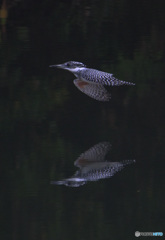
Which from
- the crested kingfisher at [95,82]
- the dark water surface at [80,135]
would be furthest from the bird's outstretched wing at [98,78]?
the dark water surface at [80,135]

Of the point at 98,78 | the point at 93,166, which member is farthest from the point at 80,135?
the point at 98,78

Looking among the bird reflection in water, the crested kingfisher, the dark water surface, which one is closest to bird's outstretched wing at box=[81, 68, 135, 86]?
the crested kingfisher

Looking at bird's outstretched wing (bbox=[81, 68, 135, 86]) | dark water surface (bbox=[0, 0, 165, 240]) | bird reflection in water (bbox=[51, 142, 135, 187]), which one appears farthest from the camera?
bird's outstretched wing (bbox=[81, 68, 135, 86])

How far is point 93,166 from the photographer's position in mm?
4730

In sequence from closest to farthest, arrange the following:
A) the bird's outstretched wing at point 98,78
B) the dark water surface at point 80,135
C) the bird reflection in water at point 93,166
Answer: the dark water surface at point 80,135 < the bird reflection in water at point 93,166 < the bird's outstretched wing at point 98,78

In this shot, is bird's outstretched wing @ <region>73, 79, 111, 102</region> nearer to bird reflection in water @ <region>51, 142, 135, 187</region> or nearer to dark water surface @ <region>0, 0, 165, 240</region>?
dark water surface @ <region>0, 0, 165, 240</region>

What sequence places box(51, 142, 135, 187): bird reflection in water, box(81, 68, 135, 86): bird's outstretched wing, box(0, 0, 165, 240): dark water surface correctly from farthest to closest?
box(81, 68, 135, 86): bird's outstretched wing
box(51, 142, 135, 187): bird reflection in water
box(0, 0, 165, 240): dark water surface

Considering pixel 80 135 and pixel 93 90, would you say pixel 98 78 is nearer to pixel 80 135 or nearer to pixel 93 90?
pixel 93 90

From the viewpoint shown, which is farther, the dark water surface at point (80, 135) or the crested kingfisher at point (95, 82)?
the crested kingfisher at point (95, 82)

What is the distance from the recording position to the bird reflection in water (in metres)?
4.47

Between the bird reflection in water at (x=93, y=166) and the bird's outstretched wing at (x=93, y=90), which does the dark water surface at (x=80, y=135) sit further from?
the bird's outstretched wing at (x=93, y=90)

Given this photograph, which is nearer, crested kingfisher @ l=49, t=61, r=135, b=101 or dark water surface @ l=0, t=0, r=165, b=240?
dark water surface @ l=0, t=0, r=165, b=240

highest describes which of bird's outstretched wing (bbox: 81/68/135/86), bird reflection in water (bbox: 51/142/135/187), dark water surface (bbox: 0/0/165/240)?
bird's outstretched wing (bbox: 81/68/135/86)

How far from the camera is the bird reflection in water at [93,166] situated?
14.7 ft
